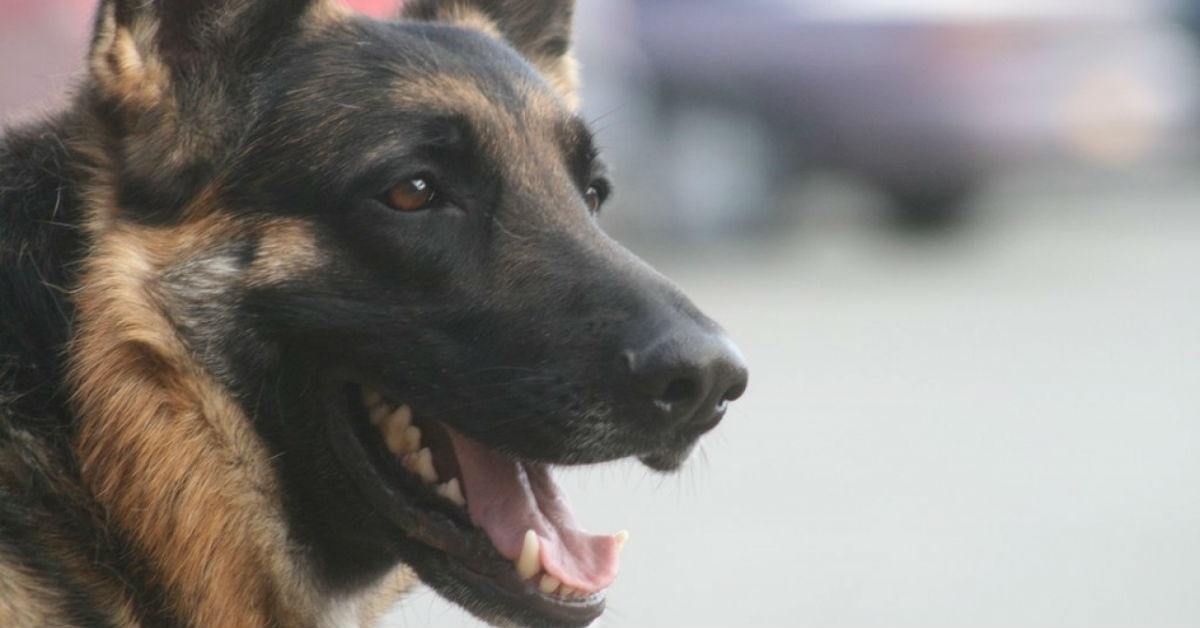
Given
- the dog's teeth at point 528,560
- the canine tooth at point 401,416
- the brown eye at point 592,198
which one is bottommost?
the dog's teeth at point 528,560

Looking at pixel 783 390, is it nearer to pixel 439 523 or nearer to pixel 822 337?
pixel 822 337

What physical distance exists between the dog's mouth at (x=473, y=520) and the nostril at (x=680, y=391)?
339 millimetres

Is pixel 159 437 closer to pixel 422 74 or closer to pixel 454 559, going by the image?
pixel 454 559

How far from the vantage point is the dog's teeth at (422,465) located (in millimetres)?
3627

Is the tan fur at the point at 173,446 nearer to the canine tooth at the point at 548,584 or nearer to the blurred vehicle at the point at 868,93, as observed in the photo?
the canine tooth at the point at 548,584

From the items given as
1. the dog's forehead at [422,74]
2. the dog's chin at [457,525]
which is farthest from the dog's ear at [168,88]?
the dog's chin at [457,525]

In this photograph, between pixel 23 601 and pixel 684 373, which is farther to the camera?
pixel 684 373

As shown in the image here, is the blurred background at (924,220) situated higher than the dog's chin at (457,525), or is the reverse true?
the dog's chin at (457,525)

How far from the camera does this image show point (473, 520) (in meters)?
3.63

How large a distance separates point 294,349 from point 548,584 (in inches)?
25.1

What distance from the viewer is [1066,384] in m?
9.09

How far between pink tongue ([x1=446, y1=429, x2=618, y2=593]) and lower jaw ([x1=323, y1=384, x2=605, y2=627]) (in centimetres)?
5

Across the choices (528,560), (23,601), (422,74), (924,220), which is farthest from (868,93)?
(23,601)

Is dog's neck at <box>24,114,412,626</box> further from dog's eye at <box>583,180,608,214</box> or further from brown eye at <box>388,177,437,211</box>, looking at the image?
dog's eye at <box>583,180,608,214</box>
